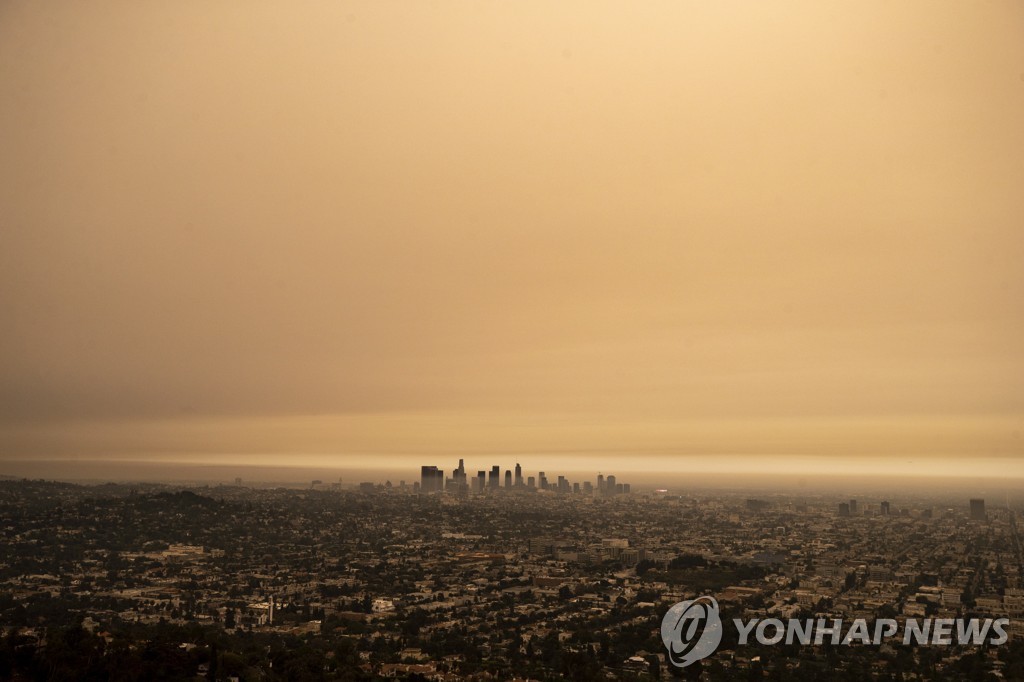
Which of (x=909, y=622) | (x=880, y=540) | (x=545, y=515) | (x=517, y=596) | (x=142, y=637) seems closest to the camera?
(x=142, y=637)

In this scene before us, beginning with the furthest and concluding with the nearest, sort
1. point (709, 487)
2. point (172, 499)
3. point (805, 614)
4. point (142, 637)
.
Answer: point (709, 487)
point (172, 499)
point (805, 614)
point (142, 637)

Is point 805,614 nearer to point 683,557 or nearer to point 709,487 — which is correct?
point 683,557

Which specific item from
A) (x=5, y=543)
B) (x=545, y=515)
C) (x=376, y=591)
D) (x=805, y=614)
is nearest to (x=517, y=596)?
(x=376, y=591)

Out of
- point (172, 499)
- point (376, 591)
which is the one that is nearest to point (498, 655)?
point (376, 591)

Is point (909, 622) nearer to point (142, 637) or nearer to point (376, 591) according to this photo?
point (376, 591)

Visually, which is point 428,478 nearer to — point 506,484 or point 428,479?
point 428,479

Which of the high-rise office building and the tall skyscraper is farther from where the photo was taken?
the tall skyscraper

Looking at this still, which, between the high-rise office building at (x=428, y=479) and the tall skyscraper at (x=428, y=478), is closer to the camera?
the high-rise office building at (x=428, y=479)

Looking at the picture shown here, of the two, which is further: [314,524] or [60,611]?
[314,524]

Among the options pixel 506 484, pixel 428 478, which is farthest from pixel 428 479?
pixel 506 484
